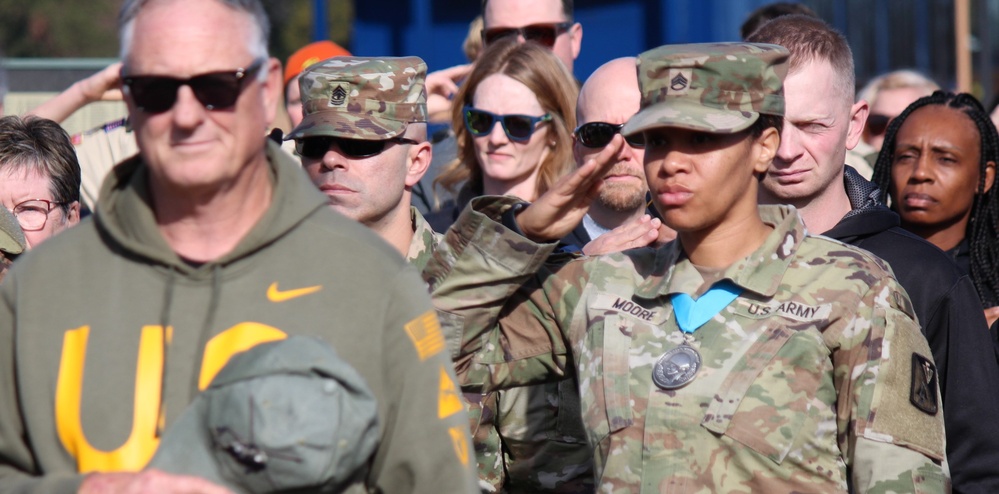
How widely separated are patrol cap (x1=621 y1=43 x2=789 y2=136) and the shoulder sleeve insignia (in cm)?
73

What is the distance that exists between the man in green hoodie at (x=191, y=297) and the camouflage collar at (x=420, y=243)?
1788 millimetres

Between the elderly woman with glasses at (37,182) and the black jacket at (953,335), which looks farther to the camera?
the elderly woman with glasses at (37,182)

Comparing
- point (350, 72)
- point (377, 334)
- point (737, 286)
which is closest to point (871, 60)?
point (350, 72)

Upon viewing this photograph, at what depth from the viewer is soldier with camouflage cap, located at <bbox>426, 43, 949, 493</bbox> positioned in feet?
10.2

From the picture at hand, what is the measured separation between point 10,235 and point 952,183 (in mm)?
3531

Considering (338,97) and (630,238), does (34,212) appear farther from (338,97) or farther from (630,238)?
(630,238)

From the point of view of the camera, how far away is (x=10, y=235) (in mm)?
4531

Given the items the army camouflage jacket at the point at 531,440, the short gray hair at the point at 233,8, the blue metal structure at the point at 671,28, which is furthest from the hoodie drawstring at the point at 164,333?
the blue metal structure at the point at 671,28

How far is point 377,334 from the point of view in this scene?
251cm

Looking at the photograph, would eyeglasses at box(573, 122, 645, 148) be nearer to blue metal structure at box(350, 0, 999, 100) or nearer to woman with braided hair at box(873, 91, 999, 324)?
woman with braided hair at box(873, 91, 999, 324)

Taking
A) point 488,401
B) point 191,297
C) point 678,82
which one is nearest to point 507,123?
point 488,401

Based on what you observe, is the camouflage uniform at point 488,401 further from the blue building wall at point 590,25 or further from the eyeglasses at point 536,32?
the blue building wall at point 590,25

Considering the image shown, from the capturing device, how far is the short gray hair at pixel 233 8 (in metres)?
2.49

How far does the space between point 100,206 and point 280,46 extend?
23582 mm
